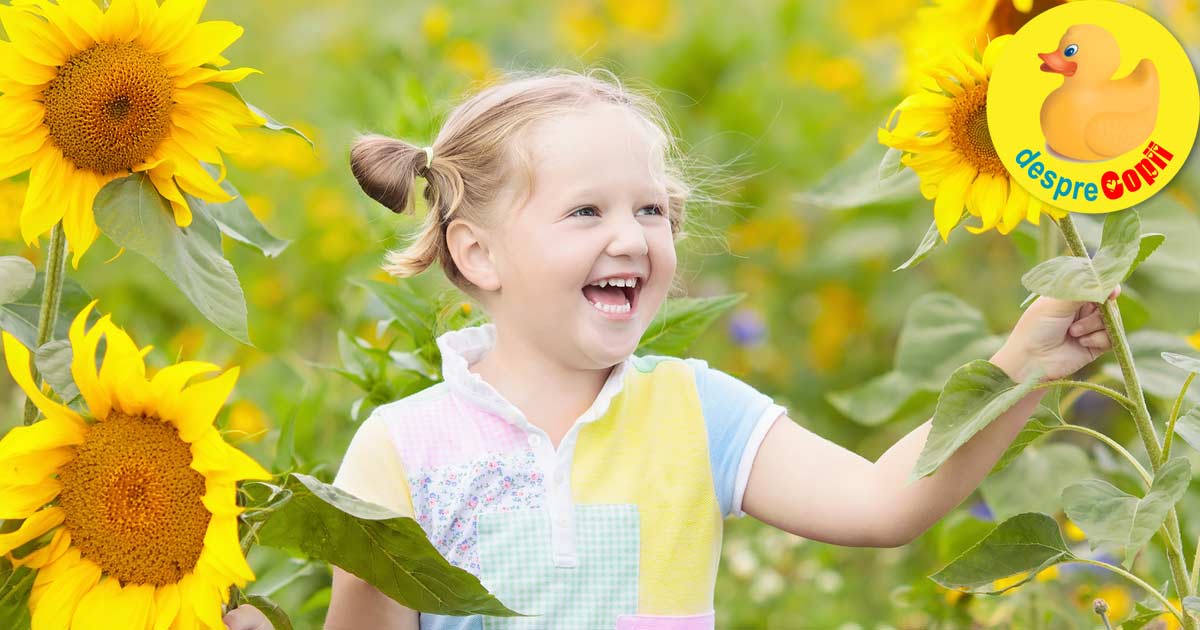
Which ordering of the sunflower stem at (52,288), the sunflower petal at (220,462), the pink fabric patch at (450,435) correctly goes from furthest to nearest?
the pink fabric patch at (450,435)
the sunflower stem at (52,288)
the sunflower petal at (220,462)

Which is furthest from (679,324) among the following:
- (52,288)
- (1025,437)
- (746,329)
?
(746,329)

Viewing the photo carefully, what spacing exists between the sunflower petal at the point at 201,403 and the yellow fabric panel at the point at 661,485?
1.30 ft

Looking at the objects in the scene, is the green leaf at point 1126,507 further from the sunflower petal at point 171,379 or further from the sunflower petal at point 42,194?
the sunflower petal at point 42,194

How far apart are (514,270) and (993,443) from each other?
18.5 inches

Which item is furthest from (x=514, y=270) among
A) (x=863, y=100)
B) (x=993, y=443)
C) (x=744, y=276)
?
(x=863, y=100)

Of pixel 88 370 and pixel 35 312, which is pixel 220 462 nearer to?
pixel 88 370

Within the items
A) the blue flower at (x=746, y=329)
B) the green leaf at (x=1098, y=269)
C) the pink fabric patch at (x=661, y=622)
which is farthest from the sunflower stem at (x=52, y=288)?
the blue flower at (x=746, y=329)

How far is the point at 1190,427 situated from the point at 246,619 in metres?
0.79

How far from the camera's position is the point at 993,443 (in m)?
1.26

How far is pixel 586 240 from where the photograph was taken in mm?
1341

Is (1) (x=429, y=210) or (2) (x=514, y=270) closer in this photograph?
(2) (x=514, y=270)

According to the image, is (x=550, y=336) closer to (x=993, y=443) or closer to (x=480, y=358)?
(x=480, y=358)

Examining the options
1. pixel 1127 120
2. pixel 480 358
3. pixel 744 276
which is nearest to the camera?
pixel 1127 120

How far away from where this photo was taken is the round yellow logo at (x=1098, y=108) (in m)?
1.18
